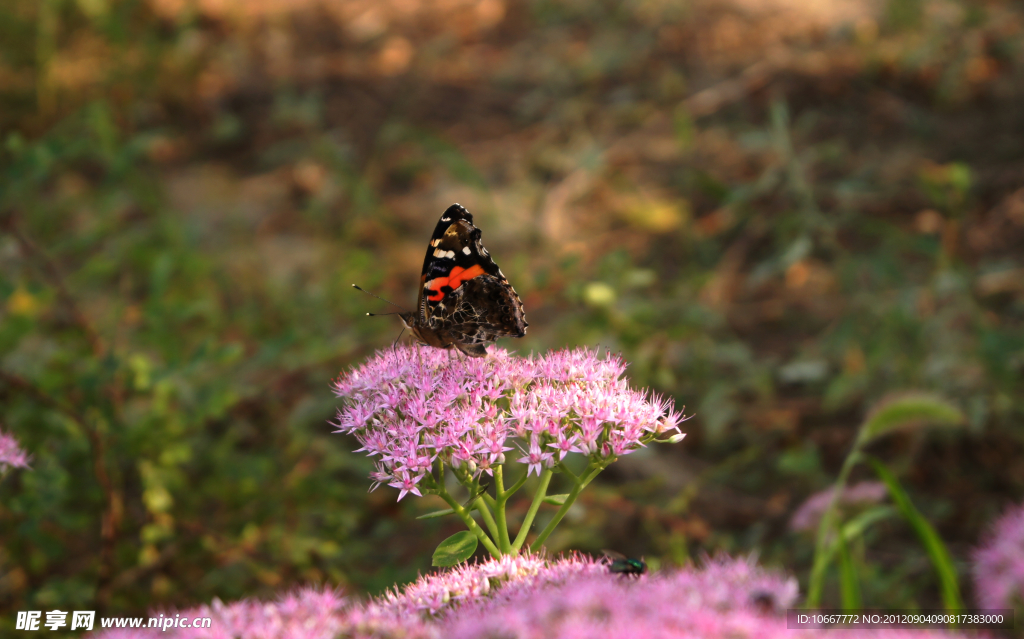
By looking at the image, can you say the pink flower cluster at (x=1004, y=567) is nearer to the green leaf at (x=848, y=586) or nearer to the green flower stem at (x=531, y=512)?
the green leaf at (x=848, y=586)

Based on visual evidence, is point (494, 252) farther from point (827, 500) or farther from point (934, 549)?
point (934, 549)

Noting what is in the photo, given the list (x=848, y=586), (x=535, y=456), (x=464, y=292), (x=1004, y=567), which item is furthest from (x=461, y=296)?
(x=1004, y=567)

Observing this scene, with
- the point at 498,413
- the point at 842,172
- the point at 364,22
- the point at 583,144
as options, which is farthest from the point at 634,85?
the point at 498,413

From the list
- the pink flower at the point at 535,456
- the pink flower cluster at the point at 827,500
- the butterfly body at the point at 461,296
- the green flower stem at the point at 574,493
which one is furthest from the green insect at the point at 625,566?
the pink flower cluster at the point at 827,500

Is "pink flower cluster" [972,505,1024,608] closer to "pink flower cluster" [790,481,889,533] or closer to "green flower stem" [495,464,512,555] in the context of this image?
"pink flower cluster" [790,481,889,533]

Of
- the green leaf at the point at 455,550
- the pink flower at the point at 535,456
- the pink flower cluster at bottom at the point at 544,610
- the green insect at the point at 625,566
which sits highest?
the pink flower at the point at 535,456

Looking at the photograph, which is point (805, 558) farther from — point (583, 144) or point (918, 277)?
point (583, 144)
